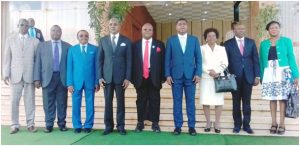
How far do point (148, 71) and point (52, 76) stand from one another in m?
1.32

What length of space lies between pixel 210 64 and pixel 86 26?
4307 millimetres

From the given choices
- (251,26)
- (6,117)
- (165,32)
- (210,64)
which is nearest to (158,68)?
(210,64)

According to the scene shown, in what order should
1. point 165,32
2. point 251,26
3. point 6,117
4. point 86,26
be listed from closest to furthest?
1. point 6,117
2. point 86,26
3. point 251,26
4. point 165,32

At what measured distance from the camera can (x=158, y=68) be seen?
169 inches

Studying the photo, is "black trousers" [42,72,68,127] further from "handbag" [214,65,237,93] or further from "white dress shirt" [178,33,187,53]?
"handbag" [214,65,237,93]

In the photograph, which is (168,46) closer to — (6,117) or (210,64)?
(210,64)

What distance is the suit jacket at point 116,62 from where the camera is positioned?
4.27m

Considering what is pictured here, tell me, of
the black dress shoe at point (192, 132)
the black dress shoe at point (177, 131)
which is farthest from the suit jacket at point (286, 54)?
the black dress shoe at point (177, 131)

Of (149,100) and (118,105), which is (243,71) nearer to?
(149,100)

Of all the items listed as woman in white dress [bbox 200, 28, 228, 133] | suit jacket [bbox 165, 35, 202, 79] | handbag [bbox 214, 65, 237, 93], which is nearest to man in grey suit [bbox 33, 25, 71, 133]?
suit jacket [bbox 165, 35, 202, 79]

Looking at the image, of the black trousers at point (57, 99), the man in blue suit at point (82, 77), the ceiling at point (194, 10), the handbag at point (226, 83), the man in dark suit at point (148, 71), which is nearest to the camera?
the handbag at point (226, 83)

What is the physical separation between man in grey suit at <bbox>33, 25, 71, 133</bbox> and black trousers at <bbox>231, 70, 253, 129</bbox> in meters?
2.26

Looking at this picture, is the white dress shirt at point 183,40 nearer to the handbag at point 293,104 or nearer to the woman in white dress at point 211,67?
the woman in white dress at point 211,67

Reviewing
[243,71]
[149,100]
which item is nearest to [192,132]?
[149,100]
